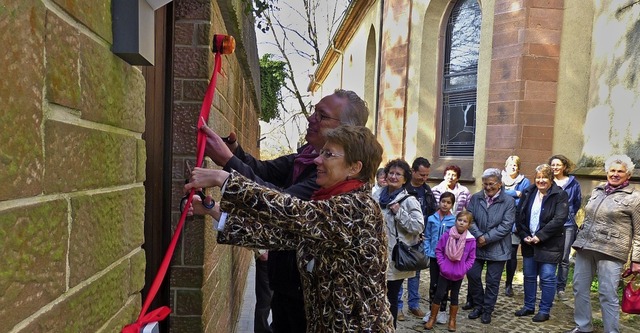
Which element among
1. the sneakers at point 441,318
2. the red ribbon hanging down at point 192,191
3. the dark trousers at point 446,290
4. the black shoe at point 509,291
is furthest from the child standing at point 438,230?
the red ribbon hanging down at point 192,191

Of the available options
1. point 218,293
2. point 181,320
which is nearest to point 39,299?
point 181,320

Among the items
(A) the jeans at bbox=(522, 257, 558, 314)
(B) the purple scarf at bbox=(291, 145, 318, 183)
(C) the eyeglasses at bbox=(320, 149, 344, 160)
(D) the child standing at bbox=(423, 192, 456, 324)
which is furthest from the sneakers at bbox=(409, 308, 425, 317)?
(C) the eyeglasses at bbox=(320, 149, 344, 160)

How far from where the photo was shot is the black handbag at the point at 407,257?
4785 millimetres

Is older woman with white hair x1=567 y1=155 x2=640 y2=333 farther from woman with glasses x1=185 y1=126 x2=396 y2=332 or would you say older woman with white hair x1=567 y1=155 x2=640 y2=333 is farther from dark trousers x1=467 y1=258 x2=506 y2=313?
woman with glasses x1=185 y1=126 x2=396 y2=332

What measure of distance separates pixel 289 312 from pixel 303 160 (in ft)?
2.74

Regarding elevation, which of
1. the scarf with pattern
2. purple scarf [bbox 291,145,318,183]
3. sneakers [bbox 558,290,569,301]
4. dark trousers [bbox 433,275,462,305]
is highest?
purple scarf [bbox 291,145,318,183]

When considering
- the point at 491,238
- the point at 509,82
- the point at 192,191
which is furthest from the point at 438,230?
the point at 192,191

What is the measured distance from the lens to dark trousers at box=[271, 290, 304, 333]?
2.60m

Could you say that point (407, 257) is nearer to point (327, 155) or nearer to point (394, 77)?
point (327, 155)

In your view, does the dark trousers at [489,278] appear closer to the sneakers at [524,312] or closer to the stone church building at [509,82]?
the sneakers at [524,312]

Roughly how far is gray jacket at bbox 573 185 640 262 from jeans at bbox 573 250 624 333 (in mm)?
112

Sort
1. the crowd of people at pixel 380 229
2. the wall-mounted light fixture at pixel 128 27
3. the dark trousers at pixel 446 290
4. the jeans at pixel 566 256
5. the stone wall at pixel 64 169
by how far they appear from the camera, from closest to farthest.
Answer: the stone wall at pixel 64 169 → the wall-mounted light fixture at pixel 128 27 → the crowd of people at pixel 380 229 → the dark trousers at pixel 446 290 → the jeans at pixel 566 256

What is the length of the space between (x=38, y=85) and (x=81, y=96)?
0.48 ft

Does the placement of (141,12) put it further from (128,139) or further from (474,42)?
(474,42)
